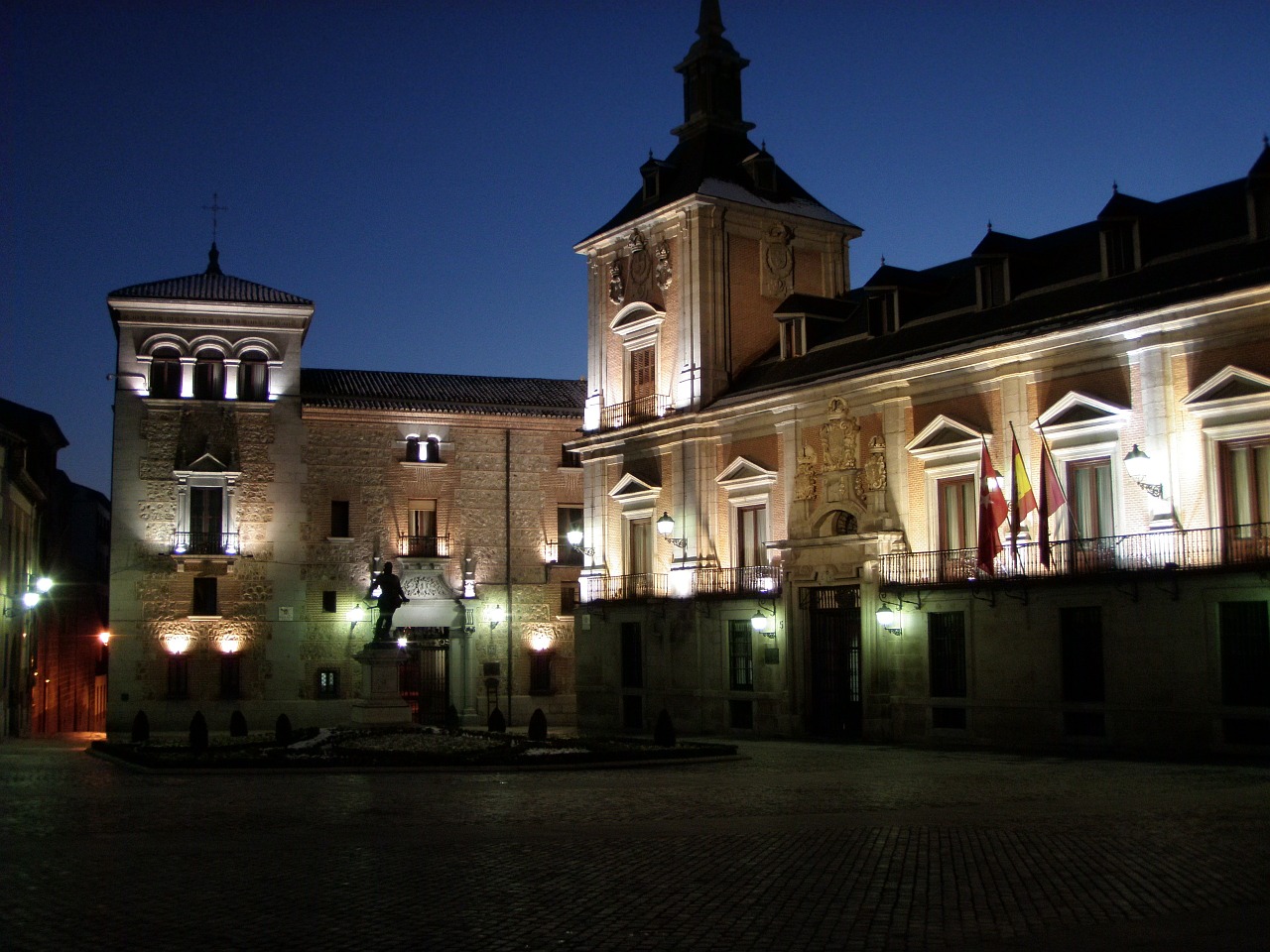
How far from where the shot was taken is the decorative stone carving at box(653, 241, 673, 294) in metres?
43.1

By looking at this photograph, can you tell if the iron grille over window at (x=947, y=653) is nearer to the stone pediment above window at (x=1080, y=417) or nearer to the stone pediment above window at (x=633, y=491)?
the stone pediment above window at (x=1080, y=417)

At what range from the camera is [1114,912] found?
11117 mm

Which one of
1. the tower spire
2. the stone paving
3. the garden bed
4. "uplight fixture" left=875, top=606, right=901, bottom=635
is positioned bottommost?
the stone paving

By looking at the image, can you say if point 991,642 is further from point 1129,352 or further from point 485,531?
point 485,531

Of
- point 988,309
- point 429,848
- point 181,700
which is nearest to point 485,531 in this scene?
point 181,700

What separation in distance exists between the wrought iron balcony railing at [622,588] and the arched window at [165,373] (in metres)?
16.0

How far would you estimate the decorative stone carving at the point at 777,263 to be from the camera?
1718 inches

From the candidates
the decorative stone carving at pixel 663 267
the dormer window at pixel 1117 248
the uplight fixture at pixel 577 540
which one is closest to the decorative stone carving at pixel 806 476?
the decorative stone carving at pixel 663 267

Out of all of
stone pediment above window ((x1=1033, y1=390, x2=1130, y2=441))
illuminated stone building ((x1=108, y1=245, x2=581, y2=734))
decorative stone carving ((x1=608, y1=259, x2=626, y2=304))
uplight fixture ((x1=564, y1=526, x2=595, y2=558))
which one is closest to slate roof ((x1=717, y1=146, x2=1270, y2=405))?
stone pediment above window ((x1=1033, y1=390, x2=1130, y2=441))

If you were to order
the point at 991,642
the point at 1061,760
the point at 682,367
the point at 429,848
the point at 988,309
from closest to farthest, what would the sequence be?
the point at 429,848, the point at 1061,760, the point at 991,642, the point at 988,309, the point at 682,367

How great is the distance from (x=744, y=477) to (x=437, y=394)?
1699cm

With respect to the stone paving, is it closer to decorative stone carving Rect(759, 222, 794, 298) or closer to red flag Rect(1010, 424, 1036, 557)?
red flag Rect(1010, 424, 1036, 557)

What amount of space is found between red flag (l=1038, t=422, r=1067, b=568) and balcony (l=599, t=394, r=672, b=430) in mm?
14360

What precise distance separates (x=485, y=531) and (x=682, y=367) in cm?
1311
